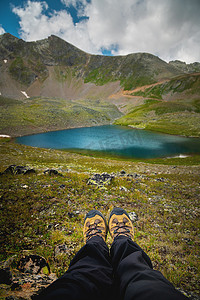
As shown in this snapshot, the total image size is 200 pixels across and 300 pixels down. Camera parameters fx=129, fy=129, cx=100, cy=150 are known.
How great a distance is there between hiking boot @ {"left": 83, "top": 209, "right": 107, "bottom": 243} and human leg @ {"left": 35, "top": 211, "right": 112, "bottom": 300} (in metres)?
0.94

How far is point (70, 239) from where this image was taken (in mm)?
4844

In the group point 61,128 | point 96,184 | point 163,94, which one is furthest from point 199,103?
point 96,184

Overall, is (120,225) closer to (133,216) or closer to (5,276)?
(133,216)

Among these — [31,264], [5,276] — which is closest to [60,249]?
[31,264]

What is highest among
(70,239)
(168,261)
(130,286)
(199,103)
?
(199,103)

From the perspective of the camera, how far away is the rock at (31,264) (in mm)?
3325

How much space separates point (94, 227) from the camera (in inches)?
215

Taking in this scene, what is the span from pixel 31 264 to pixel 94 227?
2.56 m

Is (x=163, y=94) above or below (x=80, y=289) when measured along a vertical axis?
above

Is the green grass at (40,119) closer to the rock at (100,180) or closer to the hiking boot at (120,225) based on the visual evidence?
the rock at (100,180)

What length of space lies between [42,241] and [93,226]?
1998mm

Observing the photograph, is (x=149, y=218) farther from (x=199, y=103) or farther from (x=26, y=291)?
(x=199, y=103)

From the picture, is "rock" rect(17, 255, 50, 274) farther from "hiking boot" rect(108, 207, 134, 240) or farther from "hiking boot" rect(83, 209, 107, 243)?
"hiking boot" rect(108, 207, 134, 240)

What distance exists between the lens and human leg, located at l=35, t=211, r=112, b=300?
90.9 inches
